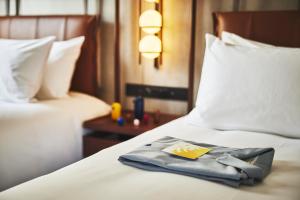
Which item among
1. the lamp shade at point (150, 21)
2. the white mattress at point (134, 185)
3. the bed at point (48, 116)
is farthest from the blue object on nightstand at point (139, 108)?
the white mattress at point (134, 185)

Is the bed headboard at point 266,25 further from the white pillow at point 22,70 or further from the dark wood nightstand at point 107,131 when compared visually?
the white pillow at point 22,70

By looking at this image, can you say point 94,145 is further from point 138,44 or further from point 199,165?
point 199,165

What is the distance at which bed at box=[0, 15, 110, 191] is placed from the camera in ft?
6.19

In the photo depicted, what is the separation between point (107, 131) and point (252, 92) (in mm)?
912

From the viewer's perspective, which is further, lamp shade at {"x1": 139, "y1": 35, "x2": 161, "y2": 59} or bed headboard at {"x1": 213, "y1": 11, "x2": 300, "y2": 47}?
lamp shade at {"x1": 139, "y1": 35, "x2": 161, "y2": 59}

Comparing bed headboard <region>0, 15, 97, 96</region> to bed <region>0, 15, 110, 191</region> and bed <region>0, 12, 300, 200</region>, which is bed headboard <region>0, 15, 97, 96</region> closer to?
Result: bed <region>0, 15, 110, 191</region>

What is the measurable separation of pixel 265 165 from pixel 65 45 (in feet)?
5.57

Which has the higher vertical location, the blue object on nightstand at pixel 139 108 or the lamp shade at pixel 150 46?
the lamp shade at pixel 150 46

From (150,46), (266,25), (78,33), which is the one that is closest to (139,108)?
(150,46)

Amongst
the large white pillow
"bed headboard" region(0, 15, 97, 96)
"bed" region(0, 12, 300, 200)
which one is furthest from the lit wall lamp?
"bed" region(0, 12, 300, 200)

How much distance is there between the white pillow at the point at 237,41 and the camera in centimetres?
199

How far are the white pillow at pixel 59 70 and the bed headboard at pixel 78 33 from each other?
10cm

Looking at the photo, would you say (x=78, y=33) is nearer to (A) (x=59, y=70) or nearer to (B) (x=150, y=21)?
(A) (x=59, y=70)

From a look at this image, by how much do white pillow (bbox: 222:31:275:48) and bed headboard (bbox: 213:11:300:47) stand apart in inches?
3.4
